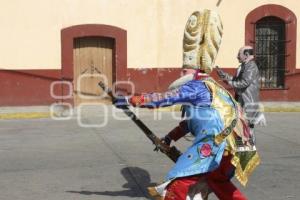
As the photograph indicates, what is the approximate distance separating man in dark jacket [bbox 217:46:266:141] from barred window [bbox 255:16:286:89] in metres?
8.07

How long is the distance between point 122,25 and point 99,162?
7.17 metres

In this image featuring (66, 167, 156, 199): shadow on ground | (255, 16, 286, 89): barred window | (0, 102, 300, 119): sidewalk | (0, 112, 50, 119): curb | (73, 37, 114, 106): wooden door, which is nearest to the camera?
(66, 167, 156, 199): shadow on ground

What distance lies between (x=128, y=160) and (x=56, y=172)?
1.18 m

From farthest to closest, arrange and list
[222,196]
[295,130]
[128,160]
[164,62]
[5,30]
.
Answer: [164,62] < [5,30] < [295,130] < [128,160] < [222,196]

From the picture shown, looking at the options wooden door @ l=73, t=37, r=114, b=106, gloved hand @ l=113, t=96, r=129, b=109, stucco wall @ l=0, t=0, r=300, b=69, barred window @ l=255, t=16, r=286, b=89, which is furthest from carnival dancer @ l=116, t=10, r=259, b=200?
barred window @ l=255, t=16, r=286, b=89

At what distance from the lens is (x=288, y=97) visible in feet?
51.4

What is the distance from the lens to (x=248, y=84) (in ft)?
25.2

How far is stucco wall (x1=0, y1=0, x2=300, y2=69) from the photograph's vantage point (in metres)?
13.8

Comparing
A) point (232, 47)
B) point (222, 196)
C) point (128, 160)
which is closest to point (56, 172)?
point (128, 160)

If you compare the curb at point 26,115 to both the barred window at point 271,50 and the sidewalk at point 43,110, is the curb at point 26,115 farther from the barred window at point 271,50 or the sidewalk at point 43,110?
the barred window at point 271,50

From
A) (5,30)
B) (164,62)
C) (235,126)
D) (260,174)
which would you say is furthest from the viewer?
(164,62)

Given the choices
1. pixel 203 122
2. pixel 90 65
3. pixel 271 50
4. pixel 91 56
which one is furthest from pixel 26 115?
pixel 203 122

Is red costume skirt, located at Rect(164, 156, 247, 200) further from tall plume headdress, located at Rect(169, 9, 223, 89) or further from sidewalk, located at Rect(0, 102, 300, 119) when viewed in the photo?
sidewalk, located at Rect(0, 102, 300, 119)

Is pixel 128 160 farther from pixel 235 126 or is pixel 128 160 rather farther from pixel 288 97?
pixel 288 97
